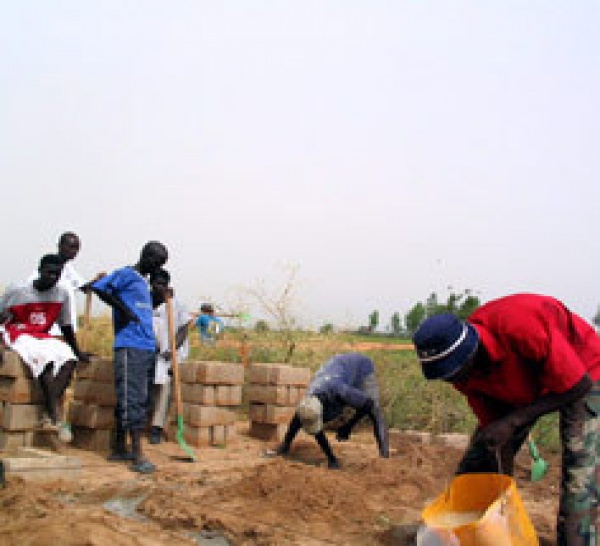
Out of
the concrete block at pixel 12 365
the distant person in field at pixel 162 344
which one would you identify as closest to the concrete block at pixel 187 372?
the distant person in field at pixel 162 344

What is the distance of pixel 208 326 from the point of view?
460 inches

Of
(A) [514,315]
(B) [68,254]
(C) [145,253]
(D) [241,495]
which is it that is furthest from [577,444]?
(B) [68,254]

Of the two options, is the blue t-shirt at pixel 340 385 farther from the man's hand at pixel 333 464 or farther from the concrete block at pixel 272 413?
the concrete block at pixel 272 413

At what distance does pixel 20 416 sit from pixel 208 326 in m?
6.23

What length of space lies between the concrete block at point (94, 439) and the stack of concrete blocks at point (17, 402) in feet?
1.70

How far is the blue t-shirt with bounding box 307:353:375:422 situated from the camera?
5.72 m

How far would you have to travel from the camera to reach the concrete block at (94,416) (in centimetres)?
592

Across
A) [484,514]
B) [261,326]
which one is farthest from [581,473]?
[261,326]

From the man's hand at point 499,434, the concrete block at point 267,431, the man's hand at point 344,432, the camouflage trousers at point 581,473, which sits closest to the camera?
the man's hand at point 499,434

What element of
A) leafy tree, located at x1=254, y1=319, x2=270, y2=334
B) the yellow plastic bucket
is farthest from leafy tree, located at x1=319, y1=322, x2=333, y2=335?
the yellow plastic bucket

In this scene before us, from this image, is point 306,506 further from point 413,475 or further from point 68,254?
point 68,254

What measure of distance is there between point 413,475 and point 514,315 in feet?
8.74

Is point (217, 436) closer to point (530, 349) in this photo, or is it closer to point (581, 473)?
point (581, 473)

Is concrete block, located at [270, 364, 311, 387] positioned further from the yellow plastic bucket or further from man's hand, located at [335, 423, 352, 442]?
the yellow plastic bucket
